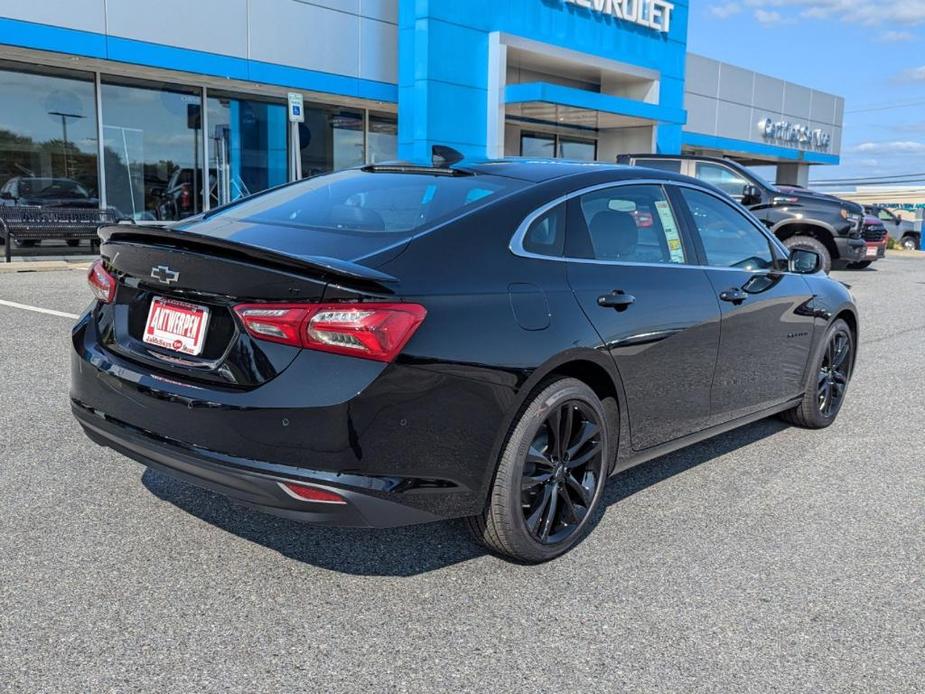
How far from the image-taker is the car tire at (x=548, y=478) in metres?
3.07

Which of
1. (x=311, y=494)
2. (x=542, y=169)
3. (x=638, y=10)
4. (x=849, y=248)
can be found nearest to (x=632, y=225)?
(x=542, y=169)

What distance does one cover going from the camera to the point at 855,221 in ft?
49.2

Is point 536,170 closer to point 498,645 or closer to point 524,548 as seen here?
point 524,548

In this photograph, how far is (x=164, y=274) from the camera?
2.96 m

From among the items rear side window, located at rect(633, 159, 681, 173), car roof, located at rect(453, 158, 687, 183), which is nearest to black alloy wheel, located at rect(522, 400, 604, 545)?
car roof, located at rect(453, 158, 687, 183)

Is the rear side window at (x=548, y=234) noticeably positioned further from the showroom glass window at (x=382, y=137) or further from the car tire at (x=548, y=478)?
the showroom glass window at (x=382, y=137)

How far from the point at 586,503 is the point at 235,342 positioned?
1.54m

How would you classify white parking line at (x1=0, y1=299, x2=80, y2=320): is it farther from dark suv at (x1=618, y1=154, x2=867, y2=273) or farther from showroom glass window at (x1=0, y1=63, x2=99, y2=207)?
dark suv at (x1=618, y1=154, x2=867, y2=273)

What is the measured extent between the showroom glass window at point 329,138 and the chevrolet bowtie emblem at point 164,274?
17.2 metres

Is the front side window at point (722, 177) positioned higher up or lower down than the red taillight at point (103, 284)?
higher up

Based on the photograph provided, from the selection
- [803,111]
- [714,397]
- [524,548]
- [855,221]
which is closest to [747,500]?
[714,397]

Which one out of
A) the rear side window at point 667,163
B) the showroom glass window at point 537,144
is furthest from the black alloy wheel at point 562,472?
the showroom glass window at point 537,144

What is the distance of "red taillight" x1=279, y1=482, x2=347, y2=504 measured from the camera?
2.66 m

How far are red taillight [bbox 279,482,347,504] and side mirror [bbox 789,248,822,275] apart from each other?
3.41 meters
